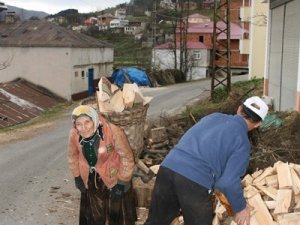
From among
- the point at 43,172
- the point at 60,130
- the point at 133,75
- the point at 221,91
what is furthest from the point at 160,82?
the point at 43,172

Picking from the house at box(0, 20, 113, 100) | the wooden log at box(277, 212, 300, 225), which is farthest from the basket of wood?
the house at box(0, 20, 113, 100)

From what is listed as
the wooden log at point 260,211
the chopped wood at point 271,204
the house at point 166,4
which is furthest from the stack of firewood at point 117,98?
the house at point 166,4

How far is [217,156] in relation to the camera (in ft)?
Answer: 12.8

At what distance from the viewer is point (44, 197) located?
7.87 meters

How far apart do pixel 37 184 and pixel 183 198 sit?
5283mm

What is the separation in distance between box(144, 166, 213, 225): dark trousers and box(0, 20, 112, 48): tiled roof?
2390 centimetres

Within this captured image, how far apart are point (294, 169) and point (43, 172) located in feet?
17.9

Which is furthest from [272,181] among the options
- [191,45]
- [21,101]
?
[191,45]

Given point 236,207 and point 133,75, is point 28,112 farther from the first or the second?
point 236,207

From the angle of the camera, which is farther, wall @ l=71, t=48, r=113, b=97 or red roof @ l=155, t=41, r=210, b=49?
red roof @ l=155, t=41, r=210, b=49

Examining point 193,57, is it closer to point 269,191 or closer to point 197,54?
point 197,54

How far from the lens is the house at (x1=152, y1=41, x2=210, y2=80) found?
54.1m

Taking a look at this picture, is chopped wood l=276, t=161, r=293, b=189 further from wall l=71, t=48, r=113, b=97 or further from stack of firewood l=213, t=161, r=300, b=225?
wall l=71, t=48, r=113, b=97

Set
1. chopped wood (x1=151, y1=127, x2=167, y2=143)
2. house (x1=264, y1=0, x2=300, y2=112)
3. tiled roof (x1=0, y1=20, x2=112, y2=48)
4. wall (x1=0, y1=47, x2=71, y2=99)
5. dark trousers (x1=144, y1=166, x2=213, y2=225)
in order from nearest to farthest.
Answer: dark trousers (x1=144, y1=166, x2=213, y2=225), chopped wood (x1=151, y1=127, x2=167, y2=143), house (x1=264, y1=0, x2=300, y2=112), wall (x1=0, y1=47, x2=71, y2=99), tiled roof (x1=0, y1=20, x2=112, y2=48)
